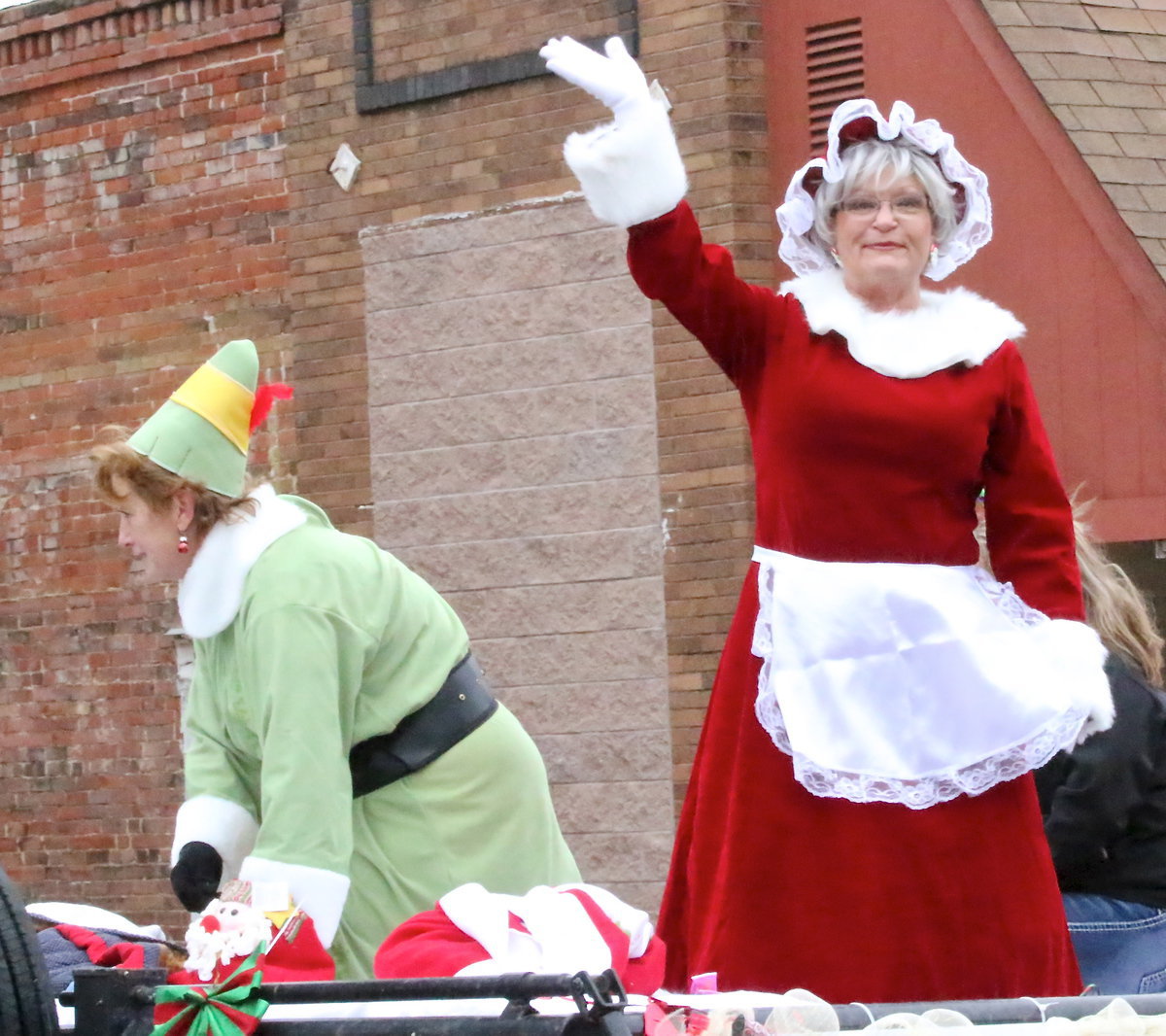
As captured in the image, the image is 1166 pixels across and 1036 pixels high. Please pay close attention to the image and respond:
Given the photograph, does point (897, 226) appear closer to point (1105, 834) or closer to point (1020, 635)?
point (1020, 635)

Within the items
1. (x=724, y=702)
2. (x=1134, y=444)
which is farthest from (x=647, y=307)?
(x=724, y=702)

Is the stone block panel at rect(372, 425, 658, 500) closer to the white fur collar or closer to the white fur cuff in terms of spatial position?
the white fur collar

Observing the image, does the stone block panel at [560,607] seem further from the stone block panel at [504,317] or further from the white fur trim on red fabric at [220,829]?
the white fur trim on red fabric at [220,829]

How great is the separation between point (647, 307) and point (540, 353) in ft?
1.75

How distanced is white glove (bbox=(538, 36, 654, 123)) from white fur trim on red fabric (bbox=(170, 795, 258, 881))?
1.46 metres

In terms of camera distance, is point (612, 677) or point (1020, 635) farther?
point (612, 677)

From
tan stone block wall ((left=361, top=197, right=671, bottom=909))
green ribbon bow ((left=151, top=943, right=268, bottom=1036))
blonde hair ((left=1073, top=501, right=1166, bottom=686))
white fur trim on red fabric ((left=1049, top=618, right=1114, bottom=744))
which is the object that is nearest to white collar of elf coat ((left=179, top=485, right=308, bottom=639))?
green ribbon bow ((left=151, top=943, right=268, bottom=1036))

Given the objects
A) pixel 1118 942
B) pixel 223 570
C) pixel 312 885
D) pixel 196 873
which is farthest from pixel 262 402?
pixel 1118 942

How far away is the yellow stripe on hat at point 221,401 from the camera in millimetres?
3826

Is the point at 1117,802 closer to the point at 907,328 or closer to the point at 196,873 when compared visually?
the point at 907,328

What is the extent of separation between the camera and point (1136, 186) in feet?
24.6

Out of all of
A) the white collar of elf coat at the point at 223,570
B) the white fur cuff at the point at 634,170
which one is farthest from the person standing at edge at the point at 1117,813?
the white collar of elf coat at the point at 223,570

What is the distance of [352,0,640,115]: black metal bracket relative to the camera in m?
8.22

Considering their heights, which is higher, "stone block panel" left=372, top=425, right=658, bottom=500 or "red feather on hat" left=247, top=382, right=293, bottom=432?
"stone block panel" left=372, top=425, right=658, bottom=500
